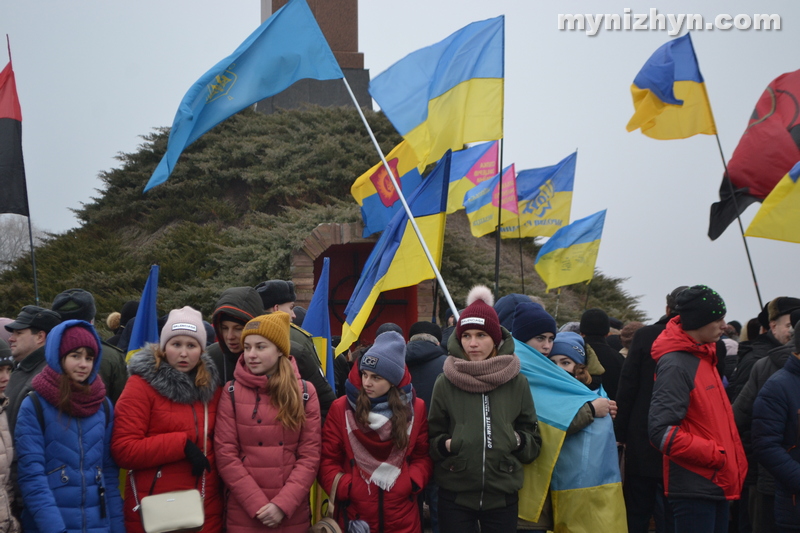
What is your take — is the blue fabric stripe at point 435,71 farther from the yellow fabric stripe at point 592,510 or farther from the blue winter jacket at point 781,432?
the yellow fabric stripe at point 592,510

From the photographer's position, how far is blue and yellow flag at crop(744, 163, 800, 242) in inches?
251

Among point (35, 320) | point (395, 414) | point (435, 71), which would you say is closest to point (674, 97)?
point (435, 71)

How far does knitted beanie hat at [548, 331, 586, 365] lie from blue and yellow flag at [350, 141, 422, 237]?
440 centimetres

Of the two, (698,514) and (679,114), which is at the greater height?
(679,114)

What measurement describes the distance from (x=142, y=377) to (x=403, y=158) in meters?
5.68

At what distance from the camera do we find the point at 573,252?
39.0ft

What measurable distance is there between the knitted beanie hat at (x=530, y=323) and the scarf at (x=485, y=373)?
2.08 ft

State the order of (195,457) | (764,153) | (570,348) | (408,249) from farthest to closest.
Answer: (764,153) < (408,249) < (570,348) < (195,457)

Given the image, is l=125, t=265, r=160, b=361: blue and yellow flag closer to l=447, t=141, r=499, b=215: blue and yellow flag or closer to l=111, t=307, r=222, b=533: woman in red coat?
l=111, t=307, r=222, b=533: woman in red coat

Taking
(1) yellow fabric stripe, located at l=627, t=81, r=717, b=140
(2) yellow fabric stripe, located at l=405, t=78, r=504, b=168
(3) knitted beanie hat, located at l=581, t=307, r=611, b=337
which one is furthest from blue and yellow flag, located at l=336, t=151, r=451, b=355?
(1) yellow fabric stripe, located at l=627, t=81, r=717, b=140

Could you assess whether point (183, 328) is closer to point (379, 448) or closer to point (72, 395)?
point (72, 395)

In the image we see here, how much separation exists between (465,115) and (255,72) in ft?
6.58

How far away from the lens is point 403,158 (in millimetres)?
8867

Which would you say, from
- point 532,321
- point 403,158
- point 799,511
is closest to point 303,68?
point 403,158
